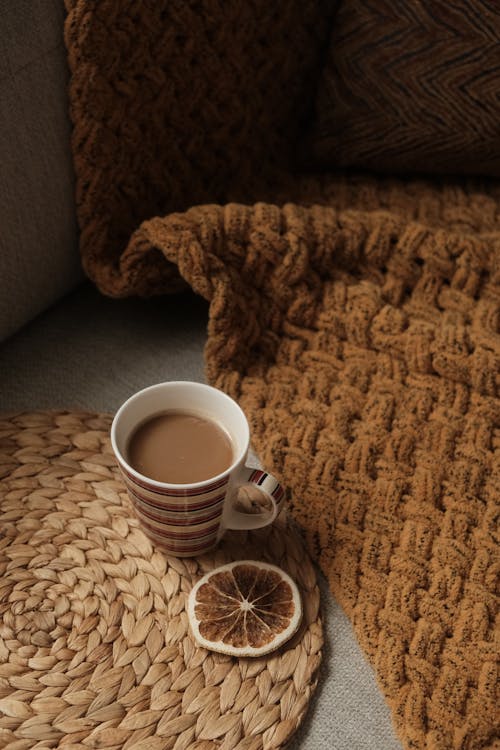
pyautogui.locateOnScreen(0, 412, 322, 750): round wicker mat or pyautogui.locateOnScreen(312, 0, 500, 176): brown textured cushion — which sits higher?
pyautogui.locateOnScreen(312, 0, 500, 176): brown textured cushion

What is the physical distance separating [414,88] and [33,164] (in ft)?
1.32

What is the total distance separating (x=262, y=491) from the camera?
2.11 feet

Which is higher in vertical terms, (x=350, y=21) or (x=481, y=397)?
(x=350, y=21)

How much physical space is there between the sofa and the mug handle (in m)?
0.08

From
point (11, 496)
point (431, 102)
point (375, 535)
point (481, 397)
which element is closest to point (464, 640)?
point (375, 535)

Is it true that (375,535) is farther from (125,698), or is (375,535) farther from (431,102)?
(431,102)

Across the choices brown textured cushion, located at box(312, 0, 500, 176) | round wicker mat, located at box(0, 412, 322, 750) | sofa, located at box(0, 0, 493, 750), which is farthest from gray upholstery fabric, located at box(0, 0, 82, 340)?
brown textured cushion, located at box(312, 0, 500, 176)

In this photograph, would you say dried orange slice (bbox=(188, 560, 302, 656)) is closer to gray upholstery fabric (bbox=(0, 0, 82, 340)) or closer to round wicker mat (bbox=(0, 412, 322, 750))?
round wicker mat (bbox=(0, 412, 322, 750))

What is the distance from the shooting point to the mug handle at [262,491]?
634 millimetres

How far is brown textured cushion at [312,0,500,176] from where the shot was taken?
808 mm

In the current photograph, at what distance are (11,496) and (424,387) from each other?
1.28 feet

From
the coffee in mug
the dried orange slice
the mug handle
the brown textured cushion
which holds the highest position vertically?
the brown textured cushion

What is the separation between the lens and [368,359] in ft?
2.51

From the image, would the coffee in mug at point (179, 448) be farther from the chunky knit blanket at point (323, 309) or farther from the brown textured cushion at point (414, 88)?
the brown textured cushion at point (414, 88)
